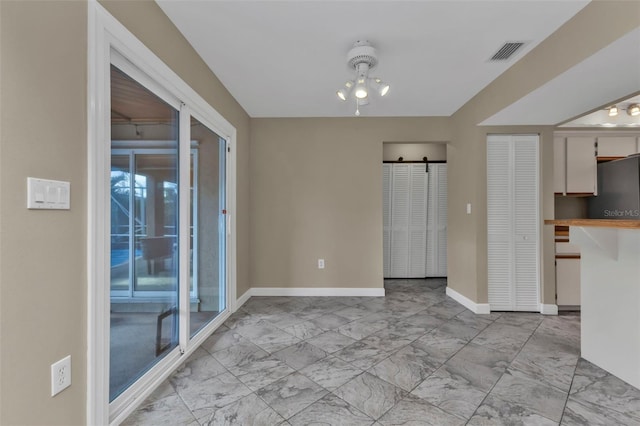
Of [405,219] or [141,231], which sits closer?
[141,231]

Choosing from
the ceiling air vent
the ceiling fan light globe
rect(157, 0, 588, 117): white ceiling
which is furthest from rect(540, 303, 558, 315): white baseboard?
the ceiling fan light globe

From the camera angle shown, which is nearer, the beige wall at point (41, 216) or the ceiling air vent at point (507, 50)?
the beige wall at point (41, 216)

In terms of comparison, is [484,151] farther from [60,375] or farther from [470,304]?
[60,375]

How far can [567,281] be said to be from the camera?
321 centimetres

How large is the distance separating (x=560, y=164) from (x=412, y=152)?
212 cm

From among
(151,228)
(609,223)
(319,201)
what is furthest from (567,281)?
(151,228)

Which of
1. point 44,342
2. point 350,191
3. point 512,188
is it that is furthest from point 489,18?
point 44,342

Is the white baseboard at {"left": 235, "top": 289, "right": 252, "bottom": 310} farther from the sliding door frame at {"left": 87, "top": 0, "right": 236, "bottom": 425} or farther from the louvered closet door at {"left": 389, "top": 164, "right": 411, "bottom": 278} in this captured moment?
the louvered closet door at {"left": 389, "top": 164, "right": 411, "bottom": 278}

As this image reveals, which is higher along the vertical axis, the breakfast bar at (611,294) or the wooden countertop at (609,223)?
the wooden countertop at (609,223)

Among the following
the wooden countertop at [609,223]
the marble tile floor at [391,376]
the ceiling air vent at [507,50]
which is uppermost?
the ceiling air vent at [507,50]

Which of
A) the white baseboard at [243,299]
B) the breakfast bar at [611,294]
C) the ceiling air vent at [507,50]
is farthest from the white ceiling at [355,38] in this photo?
the white baseboard at [243,299]

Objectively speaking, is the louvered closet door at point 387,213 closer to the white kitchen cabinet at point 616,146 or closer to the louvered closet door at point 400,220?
the louvered closet door at point 400,220

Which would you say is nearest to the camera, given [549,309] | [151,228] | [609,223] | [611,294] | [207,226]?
[609,223]

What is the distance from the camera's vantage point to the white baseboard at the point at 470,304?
125 inches
